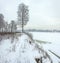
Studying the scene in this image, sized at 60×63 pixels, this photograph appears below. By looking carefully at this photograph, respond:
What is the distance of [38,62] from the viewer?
1405cm

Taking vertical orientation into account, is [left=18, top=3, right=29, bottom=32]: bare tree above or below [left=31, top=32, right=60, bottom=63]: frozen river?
above

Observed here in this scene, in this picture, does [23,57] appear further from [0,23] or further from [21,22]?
[0,23]

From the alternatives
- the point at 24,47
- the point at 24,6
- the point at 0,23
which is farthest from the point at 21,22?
the point at 24,47

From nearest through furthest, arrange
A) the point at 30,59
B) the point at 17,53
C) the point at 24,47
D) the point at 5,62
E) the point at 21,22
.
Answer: the point at 5,62 < the point at 30,59 < the point at 17,53 < the point at 24,47 < the point at 21,22

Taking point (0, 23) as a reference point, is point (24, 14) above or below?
above

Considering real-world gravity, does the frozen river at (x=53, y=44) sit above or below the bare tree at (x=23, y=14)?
below

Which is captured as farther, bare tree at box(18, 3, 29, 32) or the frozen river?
bare tree at box(18, 3, 29, 32)

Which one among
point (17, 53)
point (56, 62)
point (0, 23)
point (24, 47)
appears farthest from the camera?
→ point (0, 23)

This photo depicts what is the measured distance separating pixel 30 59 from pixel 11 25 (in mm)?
55941

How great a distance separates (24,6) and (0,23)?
14499 mm

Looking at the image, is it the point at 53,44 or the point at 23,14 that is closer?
the point at 53,44

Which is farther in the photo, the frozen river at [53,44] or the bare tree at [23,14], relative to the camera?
the bare tree at [23,14]

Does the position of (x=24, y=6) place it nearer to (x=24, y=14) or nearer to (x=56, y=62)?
(x=24, y=14)

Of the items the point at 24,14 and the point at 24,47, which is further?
the point at 24,14
